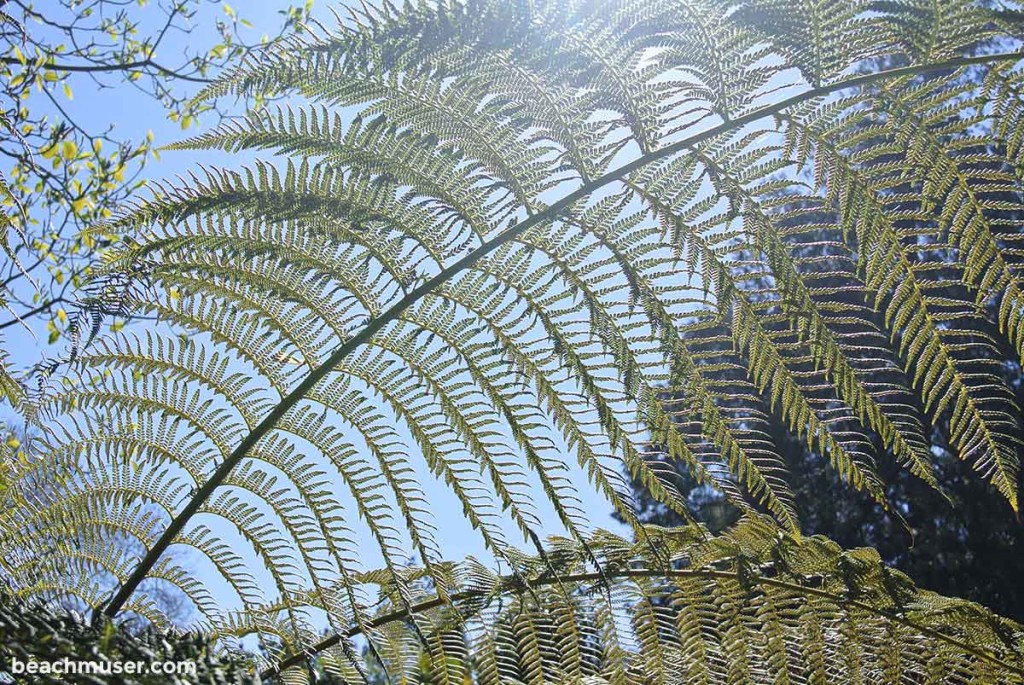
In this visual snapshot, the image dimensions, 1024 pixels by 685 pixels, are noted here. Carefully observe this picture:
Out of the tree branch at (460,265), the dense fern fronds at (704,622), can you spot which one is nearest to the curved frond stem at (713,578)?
the dense fern fronds at (704,622)

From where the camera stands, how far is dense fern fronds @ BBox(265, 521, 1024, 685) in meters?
1.51

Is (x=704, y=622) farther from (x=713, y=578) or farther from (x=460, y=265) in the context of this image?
(x=460, y=265)

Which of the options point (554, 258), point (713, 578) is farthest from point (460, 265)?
point (713, 578)

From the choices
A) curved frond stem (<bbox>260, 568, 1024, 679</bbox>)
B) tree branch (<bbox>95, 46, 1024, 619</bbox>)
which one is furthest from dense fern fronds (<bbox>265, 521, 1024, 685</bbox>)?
tree branch (<bbox>95, 46, 1024, 619</bbox>)

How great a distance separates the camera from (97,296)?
134cm

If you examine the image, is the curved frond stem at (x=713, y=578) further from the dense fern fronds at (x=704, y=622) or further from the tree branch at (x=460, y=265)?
the tree branch at (x=460, y=265)

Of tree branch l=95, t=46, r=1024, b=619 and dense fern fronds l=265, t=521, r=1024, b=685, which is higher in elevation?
tree branch l=95, t=46, r=1024, b=619

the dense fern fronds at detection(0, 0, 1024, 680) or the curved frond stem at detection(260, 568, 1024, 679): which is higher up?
the dense fern fronds at detection(0, 0, 1024, 680)

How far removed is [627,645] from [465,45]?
1142 millimetres

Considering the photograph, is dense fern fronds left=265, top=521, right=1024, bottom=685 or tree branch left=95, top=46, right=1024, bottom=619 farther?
dense fern fronds left=265, top=521, right=1024, bottom=685

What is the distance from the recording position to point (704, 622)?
1.59 m

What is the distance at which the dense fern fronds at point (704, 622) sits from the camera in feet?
4.95

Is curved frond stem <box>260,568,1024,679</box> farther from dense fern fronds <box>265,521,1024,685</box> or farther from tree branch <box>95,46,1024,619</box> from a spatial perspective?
tree branch <box>95,46,1024,619</box>

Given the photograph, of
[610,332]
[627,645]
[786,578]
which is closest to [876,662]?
[786,578]
